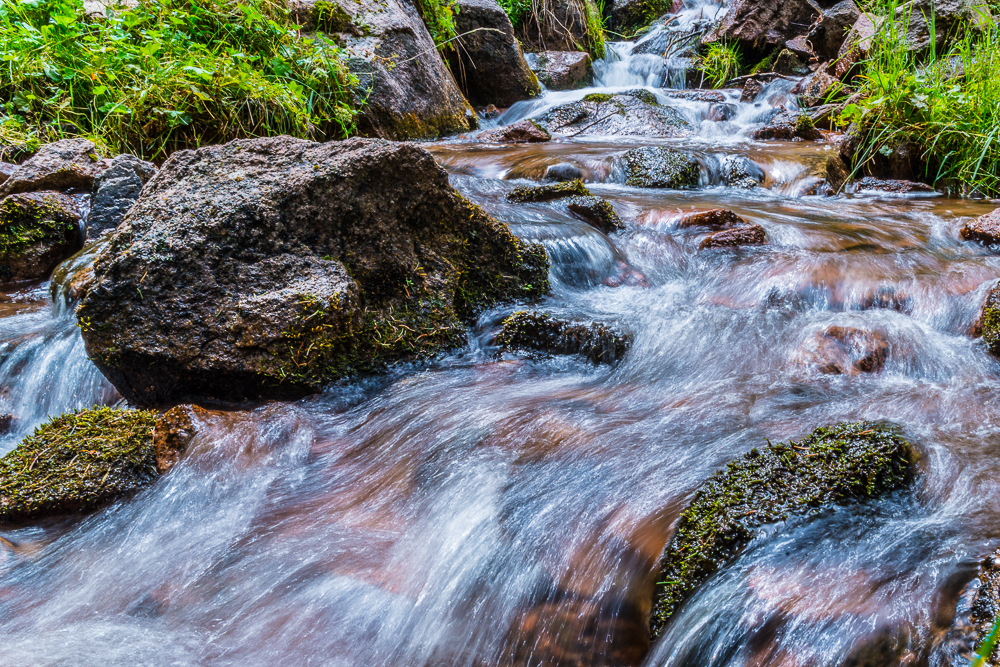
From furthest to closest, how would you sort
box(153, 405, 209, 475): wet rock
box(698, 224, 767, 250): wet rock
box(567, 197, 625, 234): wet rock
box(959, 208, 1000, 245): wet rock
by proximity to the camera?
box(567, 197, 625, 234): wet rock → box(698, 224, 767, 250): wet rock → box(959, 208, 1000, 245): wet rock → box(153, 405, 209, 475): wet rock

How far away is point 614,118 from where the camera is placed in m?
9.10

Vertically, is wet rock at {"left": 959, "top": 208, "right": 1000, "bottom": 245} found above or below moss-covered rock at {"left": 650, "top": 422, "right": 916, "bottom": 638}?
below

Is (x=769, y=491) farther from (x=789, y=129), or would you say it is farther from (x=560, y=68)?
(x=560, y=68)

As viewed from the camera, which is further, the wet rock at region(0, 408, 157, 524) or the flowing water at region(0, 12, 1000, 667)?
the wet rock at region(0, 408, 157, 524)

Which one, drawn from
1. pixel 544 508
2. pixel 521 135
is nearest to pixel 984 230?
pixel 544 508

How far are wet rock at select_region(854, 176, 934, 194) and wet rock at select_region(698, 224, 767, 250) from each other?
2305 mm

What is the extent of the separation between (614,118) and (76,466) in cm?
852

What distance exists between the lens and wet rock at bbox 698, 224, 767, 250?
14.5ft

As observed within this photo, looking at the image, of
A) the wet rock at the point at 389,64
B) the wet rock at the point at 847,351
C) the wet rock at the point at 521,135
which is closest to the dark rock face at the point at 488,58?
the wet rock at the point at 389,64

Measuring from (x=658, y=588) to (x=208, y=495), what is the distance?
5.37 ft

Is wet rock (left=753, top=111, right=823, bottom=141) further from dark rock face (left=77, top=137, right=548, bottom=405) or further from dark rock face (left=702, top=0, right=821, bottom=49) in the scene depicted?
dark rock face (left=77, top=137, right=548, bottom=405)

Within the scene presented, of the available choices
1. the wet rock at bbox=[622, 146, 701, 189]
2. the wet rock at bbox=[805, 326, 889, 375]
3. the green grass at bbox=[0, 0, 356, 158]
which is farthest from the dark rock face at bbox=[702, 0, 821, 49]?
A: the wet rock at bbox=[805, 326, 889, 375]

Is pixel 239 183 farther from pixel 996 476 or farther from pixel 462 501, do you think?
pixel 996 476

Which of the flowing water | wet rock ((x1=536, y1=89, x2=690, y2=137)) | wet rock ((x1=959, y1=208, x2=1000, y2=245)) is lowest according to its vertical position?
wet rock ((x1=959, y1=208, x2=1000, y2=245))
